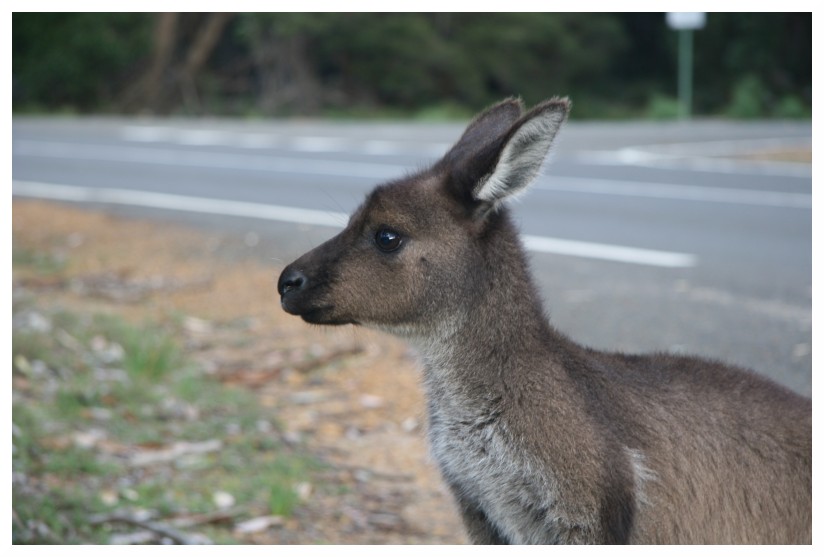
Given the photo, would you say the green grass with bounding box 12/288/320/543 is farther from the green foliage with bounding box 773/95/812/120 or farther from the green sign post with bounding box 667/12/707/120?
the green foliage with bounding box 773/95/812/120

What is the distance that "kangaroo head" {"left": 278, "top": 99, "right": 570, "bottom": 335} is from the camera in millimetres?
3949

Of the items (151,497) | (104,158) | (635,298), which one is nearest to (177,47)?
(104,158)

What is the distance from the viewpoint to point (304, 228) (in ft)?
39.1

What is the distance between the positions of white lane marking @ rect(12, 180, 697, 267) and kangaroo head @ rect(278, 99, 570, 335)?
171 inches

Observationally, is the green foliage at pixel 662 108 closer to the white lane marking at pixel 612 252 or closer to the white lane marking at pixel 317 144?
the white lane marking at pixel 317 144

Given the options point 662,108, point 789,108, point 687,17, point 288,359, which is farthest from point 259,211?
point 662,108

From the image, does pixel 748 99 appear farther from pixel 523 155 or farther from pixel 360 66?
pixel 523 155

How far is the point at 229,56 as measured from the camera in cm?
2370

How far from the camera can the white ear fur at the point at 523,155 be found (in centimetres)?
339

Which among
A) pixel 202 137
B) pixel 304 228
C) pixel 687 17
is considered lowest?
pixel 202 137

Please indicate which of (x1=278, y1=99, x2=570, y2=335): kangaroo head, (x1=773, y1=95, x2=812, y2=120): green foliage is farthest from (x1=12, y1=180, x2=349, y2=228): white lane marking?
(x1=278, y1=99, x2=570, y2=335): kangaroo head

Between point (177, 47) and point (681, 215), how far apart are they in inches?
548

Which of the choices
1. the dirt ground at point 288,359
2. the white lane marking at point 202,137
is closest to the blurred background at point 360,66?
the white lane marking at point 202,137

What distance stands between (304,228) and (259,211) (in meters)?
1.48
